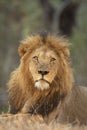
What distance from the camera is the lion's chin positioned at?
8705 mm

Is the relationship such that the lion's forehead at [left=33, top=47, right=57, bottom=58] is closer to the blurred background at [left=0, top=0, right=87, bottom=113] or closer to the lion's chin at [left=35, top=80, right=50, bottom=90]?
the lion's chin at [left=35, top=80, right=50, bottom=90]

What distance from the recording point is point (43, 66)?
8.72 m

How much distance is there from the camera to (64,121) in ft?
29.7

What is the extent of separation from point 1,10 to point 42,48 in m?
21.9

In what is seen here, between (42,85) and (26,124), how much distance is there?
61cm

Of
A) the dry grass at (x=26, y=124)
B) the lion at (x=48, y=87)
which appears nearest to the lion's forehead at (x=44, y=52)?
the lion at (x=48, y=87)

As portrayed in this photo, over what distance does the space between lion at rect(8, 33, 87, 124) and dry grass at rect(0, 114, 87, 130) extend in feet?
0.60

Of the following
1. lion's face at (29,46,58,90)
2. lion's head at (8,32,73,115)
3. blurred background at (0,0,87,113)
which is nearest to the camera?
lion's face at (29,46,58,90)

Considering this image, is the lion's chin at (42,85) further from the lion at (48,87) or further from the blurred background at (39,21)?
the blurred background at (39,21)

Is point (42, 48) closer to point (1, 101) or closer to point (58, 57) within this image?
point (58, 57)

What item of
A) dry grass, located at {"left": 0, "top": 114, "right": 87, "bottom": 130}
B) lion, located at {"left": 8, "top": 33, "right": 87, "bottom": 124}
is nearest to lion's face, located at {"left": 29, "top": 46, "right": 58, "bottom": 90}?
lion, located at {"left": 8, "top": 33, "right": 87, "bottom": 124}

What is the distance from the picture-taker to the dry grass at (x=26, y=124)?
7988 millimetres

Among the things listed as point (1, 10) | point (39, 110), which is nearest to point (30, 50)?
point (39, 110)

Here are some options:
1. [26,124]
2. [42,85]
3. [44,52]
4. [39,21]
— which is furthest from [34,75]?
[39,21]
